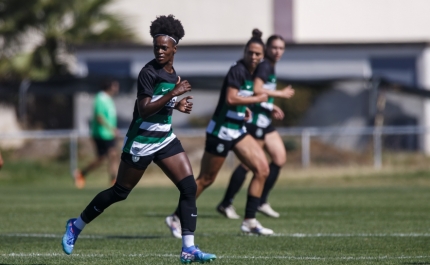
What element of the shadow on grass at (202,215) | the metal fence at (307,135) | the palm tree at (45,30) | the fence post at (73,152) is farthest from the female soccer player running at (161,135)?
the palm tree at (45,30)

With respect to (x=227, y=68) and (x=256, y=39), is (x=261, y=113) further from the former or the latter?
(x=227, y=68)

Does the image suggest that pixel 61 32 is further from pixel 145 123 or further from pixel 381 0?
pixel 145 123

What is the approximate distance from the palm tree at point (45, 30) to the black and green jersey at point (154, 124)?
24613mm

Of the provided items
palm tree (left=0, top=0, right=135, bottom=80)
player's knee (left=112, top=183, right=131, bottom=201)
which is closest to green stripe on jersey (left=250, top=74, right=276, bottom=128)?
player's knee (left=112, top=183, right=131, bottom=201)

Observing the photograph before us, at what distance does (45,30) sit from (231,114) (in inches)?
904

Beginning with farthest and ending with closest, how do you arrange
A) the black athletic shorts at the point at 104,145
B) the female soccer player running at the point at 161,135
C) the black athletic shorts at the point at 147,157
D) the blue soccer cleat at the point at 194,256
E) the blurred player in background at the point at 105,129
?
the black athletic shorts at the point at 104,145 < the blurred player in background at the point at 105,129 < the black athletic shorts at the point at 147,157 < the female soccer player running at the point at 161,135 < the blue soccer cleat at the point at 194,256

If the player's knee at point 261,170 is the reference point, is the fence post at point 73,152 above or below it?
below

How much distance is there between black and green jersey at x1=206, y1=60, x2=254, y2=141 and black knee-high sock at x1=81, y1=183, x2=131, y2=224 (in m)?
2.64

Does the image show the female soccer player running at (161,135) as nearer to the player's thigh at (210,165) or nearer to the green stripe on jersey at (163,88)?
the green stripe on jersey at (163,88)

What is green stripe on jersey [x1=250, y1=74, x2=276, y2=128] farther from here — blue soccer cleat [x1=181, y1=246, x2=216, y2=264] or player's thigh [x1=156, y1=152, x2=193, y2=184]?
blue soccer cleat [x1=181, y1=246, x2=216, y2=264]

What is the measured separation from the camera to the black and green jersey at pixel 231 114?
10.7 m

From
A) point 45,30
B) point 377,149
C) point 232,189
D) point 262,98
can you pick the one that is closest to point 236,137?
point 262,98

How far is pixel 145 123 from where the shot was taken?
8.05 meters

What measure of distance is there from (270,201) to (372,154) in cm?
865
